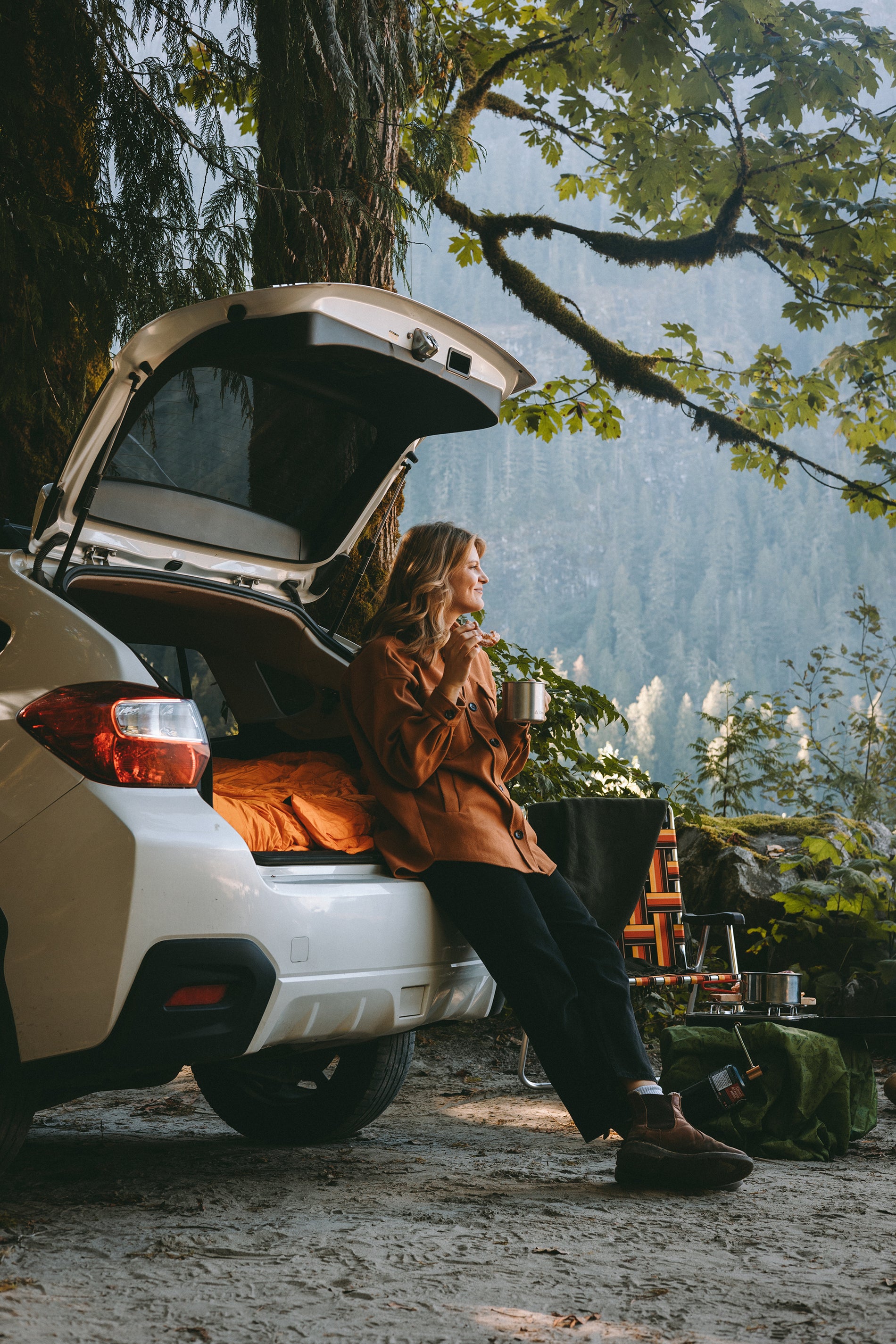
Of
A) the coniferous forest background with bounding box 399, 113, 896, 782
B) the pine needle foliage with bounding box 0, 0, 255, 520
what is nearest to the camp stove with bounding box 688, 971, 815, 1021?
the pine needle foliage with bounding box 0, 0, 255, 520

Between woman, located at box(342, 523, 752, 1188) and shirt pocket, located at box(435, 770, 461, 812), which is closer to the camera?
woman, located at box(342, 523, 752, 1188)

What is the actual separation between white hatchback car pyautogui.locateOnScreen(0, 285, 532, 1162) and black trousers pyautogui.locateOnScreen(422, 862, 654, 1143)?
0.10m

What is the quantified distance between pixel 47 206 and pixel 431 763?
2.94m

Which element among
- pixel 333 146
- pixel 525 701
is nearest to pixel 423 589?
pixel 525 701

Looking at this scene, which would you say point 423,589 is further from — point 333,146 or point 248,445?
point 333,146

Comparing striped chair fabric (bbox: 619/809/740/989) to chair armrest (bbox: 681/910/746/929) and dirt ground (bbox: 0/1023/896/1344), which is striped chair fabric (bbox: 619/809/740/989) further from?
dirt ground (bbox: 0/1023/896/1344)

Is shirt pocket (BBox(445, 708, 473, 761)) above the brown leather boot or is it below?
above

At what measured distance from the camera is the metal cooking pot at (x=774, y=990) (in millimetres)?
3936

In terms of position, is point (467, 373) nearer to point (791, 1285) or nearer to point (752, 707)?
point (791, 1285)

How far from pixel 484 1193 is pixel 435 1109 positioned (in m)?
1.49

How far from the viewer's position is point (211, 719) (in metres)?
4.16

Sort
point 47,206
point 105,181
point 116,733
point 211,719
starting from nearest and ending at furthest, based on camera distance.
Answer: point 116,733 < point 211,719 < point 47,206 < point 105,181

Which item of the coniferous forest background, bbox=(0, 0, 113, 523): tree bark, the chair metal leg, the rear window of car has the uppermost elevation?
the coniferous forest background

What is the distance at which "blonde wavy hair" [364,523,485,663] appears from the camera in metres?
3.30
